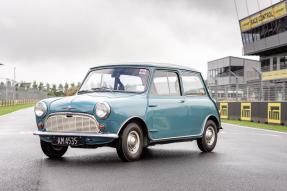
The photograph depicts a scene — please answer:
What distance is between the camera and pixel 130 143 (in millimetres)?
8039

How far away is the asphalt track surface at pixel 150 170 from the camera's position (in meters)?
5.99

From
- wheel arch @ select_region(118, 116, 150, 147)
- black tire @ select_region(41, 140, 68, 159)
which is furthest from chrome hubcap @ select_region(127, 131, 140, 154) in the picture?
black tire @ select_region(41, 140, 68, 159)

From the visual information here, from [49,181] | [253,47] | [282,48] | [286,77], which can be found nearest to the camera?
[49,181]

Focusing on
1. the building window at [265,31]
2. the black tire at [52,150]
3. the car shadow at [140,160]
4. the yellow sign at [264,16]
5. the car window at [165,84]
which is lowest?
the car shadow at [140,160]

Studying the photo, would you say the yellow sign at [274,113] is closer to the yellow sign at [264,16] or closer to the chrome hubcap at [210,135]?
the chrome hubcap at [210,135]

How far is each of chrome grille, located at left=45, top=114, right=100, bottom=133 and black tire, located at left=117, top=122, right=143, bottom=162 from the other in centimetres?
41

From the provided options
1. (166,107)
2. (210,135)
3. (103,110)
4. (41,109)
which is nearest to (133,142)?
(103,110)

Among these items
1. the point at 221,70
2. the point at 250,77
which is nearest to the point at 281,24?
the point at 250,77

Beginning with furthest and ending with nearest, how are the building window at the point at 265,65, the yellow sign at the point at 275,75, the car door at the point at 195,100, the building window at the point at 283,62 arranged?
the building window at the point at 265,65 < the building window at the point at 283,62 < the yellow sign at the point at 275,75 < the car door at the point at 195,100

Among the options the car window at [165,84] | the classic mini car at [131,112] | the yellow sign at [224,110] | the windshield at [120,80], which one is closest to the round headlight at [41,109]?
the classic mini car at [131,112]

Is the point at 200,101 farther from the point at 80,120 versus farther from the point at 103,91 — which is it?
the point at 80,120

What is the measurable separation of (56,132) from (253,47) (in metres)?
61.7

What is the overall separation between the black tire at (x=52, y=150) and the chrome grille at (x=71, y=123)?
1.50 feet

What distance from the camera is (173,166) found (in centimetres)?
771
